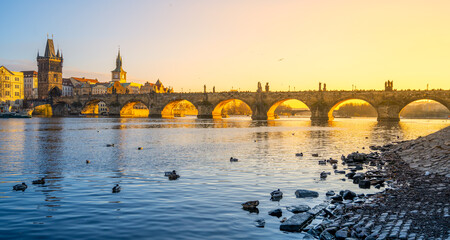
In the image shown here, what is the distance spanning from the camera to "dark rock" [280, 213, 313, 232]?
30.6ft

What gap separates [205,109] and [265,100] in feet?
69.1

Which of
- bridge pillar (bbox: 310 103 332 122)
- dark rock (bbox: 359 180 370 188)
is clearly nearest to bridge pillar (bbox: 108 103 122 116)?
bridge pillar (bbox: 310 103 332 122)

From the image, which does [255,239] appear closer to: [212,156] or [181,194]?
[181,194]

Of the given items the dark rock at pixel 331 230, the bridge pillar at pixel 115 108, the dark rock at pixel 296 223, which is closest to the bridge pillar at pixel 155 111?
the bridge pillar at pixel 115 108

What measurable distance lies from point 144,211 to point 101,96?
135 m

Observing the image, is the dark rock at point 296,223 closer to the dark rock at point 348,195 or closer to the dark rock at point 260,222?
the dark rock at point 260,222

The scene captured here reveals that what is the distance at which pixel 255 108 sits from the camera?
365 ft

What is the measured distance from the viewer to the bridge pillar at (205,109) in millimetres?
117719

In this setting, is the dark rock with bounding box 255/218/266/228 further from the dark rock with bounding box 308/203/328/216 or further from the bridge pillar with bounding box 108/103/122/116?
the bridge pillar with bounding box 108/103/122/116

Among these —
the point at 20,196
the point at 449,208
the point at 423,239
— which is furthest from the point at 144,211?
the point at 449,208

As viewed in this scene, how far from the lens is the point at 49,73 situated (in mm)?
174500

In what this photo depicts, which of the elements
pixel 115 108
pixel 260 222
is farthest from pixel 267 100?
pixel 260 222

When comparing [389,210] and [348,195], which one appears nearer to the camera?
[389,210]

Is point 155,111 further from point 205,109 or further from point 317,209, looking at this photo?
point 317,209
